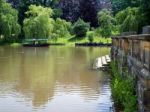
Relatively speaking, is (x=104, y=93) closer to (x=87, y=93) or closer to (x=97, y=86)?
(x=87, y=93)

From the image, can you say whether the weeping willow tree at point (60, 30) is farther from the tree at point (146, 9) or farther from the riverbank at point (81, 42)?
the tree at point (146, 9)

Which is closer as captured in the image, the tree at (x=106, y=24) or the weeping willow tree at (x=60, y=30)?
the tree at (x=106, y=24)

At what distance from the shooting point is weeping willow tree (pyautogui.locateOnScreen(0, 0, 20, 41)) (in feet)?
158

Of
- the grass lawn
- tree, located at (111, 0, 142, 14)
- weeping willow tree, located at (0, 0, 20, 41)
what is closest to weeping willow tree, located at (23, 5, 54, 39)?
weeping willow tree, located at (0, 0, 20, 41)

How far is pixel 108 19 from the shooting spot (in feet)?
174

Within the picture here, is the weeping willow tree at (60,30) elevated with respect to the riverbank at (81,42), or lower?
elevated

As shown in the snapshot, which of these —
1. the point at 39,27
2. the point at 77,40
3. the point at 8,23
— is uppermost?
the point at 8,23

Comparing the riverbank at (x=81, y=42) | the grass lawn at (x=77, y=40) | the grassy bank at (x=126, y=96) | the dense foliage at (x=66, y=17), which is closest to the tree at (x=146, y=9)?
the dense foliage at (x=66, y=17)

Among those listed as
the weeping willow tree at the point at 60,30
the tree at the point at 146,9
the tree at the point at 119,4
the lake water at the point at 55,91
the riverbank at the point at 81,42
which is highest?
the tree at the point at 119,4

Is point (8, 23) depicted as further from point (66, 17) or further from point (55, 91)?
point (55, 91)

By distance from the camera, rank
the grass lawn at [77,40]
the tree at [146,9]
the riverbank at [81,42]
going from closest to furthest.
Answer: the tree at [146,9], the riverbank at [81,42], the grass lawn at [77,40]

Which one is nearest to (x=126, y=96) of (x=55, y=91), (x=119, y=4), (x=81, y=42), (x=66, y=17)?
(x=55, y=91)

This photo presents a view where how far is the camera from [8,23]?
48.1m

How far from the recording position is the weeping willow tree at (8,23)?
48.2 m
